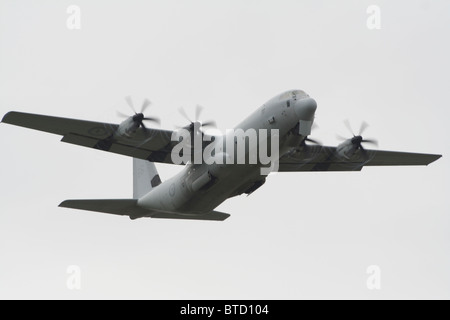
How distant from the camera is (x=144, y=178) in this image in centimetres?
4603

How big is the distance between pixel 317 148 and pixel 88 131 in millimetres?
12168

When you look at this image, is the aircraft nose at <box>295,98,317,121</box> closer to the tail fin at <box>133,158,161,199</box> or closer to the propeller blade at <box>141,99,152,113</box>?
the propeller blade at <box>141,99,152,113</box>

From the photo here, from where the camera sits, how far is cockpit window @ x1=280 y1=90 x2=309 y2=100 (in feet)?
119

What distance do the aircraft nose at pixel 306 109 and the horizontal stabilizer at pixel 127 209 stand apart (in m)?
9.33

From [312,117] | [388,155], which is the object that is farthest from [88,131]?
[388,155]

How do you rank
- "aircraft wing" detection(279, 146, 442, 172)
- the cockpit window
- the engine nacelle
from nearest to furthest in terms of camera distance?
the cockpit window < the engine nacelle < "aircraft wing" detection(279, 146, 442, 172)

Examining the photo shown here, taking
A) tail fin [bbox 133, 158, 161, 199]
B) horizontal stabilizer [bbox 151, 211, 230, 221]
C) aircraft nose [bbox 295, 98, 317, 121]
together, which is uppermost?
aircraft nose [bbox 295, 98, 317, 121]

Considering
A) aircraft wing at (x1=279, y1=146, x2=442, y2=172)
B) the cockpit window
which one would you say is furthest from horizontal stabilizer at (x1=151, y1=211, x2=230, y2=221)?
the cockpit window

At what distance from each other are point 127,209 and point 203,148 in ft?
20.3

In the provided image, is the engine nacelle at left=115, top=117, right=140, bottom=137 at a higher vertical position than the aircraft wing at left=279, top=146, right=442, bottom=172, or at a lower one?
higher

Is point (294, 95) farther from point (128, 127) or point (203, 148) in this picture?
point (128, 127)

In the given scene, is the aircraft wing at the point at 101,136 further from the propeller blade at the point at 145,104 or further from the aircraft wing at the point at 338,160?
the aircraft wing at the point at 338,160

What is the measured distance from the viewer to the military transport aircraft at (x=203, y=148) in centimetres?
3622

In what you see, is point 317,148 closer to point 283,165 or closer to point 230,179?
point 283,165
